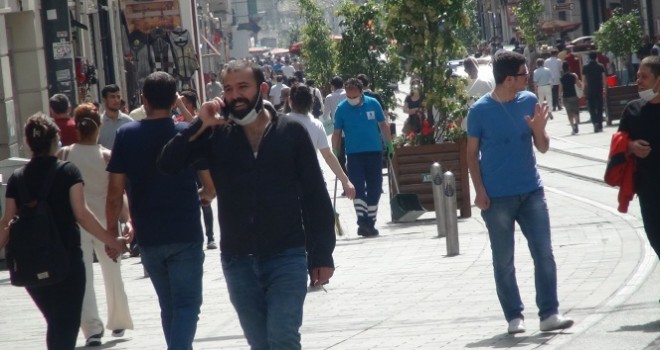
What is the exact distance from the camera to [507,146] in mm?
8688

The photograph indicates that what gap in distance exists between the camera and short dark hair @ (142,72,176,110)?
738 centimetres

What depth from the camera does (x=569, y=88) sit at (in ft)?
100

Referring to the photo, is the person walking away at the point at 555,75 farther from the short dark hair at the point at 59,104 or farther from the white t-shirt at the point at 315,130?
the short dark hair at the point at 59,104

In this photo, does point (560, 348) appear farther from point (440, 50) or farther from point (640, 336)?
point (440, 50)

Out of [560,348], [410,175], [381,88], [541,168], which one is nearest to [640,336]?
[560,348]

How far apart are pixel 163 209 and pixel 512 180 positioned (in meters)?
2.40

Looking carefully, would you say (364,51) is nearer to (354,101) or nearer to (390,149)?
(390,149)

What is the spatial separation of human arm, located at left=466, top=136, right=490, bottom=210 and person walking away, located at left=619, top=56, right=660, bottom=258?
37.3 inches

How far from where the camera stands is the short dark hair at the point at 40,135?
7.98 meters

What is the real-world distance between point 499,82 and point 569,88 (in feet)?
73.0

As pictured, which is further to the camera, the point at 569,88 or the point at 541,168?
the point at 569,88

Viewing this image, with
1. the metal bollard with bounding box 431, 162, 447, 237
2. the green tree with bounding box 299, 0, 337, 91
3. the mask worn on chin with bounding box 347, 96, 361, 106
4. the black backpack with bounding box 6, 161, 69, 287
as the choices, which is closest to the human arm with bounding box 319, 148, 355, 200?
the metal bollard with bounding box 431, 162, 447, 237

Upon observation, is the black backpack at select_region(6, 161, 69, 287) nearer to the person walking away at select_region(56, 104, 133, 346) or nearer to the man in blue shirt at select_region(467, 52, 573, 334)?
the person walking away at select_region(56, 104, 133, 346)

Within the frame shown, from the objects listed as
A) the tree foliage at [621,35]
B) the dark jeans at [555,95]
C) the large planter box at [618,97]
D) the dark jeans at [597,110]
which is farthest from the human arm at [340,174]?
the dark jeans at [555,95]
